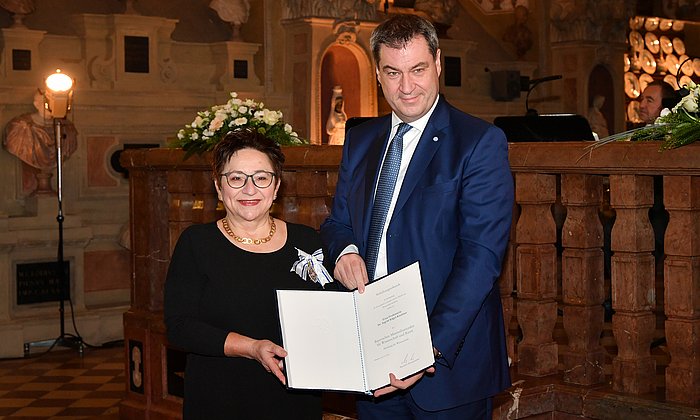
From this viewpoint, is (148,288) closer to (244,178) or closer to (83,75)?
(244,178)

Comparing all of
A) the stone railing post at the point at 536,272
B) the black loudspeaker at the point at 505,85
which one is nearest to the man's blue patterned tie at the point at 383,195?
the stone railing post at the point at 536,272

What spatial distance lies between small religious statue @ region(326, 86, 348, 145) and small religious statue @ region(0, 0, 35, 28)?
383 cm

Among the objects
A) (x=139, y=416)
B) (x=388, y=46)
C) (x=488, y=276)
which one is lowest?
(x=139, y=416)

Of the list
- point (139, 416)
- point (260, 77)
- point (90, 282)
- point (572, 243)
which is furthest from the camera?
point (260, 77)

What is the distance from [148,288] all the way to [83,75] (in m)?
4.42

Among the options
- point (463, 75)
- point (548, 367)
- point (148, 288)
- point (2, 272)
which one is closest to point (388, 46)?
point (548, 367)

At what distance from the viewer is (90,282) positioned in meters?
10.3

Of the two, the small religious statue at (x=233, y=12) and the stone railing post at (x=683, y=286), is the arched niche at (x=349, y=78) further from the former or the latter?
the stone railing post at (x=683, y=286)

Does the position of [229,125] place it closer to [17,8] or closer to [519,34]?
[17,8]

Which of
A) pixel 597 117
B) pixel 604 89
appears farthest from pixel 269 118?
pixel 604 89

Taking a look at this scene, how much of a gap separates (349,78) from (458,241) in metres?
10.4

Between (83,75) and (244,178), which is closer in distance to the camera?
(244,178)

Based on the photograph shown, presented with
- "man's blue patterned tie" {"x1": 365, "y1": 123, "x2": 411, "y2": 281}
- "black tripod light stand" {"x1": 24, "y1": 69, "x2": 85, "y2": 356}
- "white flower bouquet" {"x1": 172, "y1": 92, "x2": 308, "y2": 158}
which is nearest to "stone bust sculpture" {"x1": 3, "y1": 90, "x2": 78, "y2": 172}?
"black tripod light stand" {"x1": 24, "y1": 69, "x2": 85, "y2": 356}

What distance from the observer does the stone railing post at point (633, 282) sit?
14.6 feet
